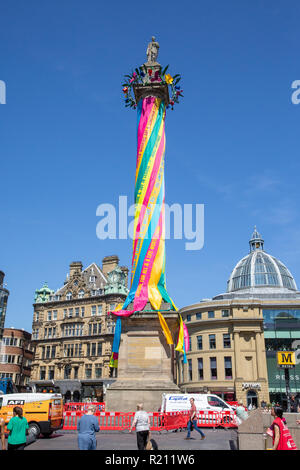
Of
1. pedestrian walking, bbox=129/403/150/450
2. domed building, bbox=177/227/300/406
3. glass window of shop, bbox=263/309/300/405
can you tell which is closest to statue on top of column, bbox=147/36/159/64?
pedestrian walking, bbox=129/403/150/450

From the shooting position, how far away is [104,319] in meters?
72.8

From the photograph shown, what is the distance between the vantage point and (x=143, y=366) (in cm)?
2488

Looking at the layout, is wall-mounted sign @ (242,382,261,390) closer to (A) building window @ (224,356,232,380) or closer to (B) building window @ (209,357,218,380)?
(A) building window @ (224,356,232,380)

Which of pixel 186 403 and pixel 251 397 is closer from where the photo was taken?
pixel 186 403

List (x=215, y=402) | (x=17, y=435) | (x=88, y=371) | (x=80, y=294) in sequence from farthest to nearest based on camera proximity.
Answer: (x=80, y=294) < (x=88, y=371) < (x=215, y=402) < (x=17, y=435)

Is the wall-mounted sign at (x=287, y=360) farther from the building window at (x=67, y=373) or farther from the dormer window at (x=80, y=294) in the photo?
the dormer window at (x=80, y=294)

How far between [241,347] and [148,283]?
1692 inches

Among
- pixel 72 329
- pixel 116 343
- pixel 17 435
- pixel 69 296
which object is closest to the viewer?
pixel 17 435

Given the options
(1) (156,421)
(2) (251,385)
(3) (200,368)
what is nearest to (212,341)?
(3) (200,368)

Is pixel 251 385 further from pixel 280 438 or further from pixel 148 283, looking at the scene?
pixel 280 438

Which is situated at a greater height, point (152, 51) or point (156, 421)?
point (152, 51)

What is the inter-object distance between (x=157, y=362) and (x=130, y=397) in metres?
2.47
